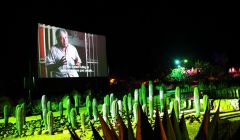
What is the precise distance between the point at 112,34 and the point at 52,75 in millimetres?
12298

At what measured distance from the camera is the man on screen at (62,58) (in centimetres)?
1228

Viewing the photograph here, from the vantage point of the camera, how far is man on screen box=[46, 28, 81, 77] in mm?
A: 12281

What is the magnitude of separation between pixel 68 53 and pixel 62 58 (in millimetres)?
453

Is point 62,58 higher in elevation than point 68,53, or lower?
lower

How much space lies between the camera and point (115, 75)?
25.0 meters

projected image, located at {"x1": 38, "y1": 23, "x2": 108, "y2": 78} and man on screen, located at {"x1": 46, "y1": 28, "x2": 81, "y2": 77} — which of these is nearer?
projected image, located at {"x1": 38, "y1": 23, "x2": 108, "y2": 78}

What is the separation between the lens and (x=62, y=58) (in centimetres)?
1270

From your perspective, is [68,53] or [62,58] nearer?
[62,58]

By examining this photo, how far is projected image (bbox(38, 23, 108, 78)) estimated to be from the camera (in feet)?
39.6

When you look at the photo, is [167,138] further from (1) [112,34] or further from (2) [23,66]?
(1) [112,34]

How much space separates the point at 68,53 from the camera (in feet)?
42.8

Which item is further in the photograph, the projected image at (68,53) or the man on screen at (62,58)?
the man on screen at (62,58)

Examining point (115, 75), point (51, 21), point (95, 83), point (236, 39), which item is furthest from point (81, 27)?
point (236, 39)

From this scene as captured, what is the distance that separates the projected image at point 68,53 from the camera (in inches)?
475
